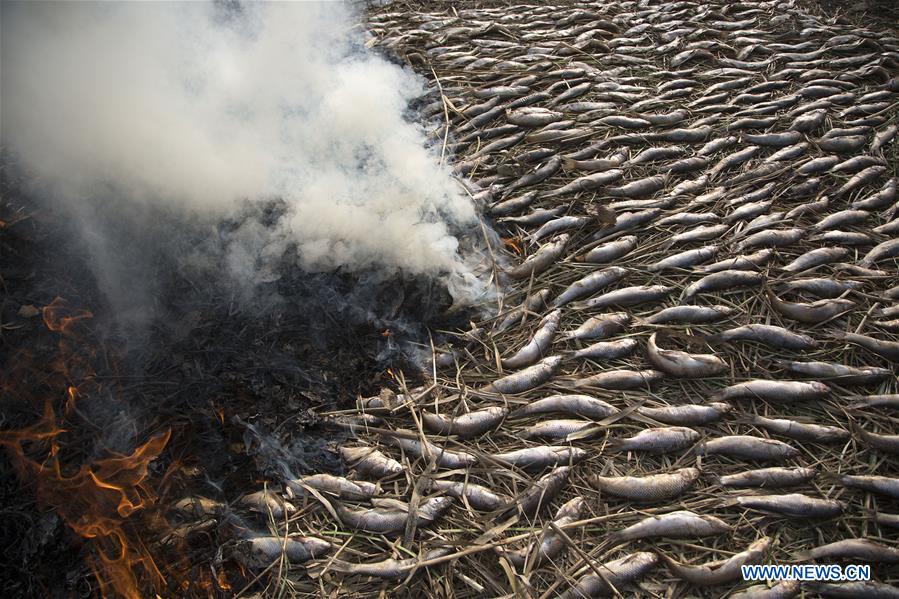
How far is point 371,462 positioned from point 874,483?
6.50 ft

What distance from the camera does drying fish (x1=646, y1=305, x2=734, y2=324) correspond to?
2777 mm

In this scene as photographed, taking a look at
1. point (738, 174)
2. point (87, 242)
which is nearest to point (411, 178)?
point (87, 242)

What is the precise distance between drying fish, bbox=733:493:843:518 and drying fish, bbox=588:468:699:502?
0.64ft

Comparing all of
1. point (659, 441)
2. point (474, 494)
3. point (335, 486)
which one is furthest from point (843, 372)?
point (335, 486)

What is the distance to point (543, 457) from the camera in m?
2.35

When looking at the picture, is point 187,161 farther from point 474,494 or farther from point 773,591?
point 773,591

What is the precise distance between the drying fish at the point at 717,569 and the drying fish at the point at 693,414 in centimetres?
53

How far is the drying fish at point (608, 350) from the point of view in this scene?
268cm

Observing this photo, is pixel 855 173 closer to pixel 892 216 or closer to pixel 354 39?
pixel 892 216

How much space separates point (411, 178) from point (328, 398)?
137 cm

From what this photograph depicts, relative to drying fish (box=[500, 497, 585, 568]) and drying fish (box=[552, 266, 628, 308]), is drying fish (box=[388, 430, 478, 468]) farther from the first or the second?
drying fish (box=[552, 266, 628, 308])

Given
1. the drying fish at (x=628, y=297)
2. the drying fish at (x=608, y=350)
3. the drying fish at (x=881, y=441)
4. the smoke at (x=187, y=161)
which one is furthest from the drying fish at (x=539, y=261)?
the drying fish at (x=881, y=441)

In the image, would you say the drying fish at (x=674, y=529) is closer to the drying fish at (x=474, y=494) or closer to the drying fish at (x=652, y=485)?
the drying fish at (x=652, y=485)

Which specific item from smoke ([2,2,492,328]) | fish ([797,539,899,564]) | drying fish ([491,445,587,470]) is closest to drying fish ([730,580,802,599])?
fish ([797,539,899,564])
